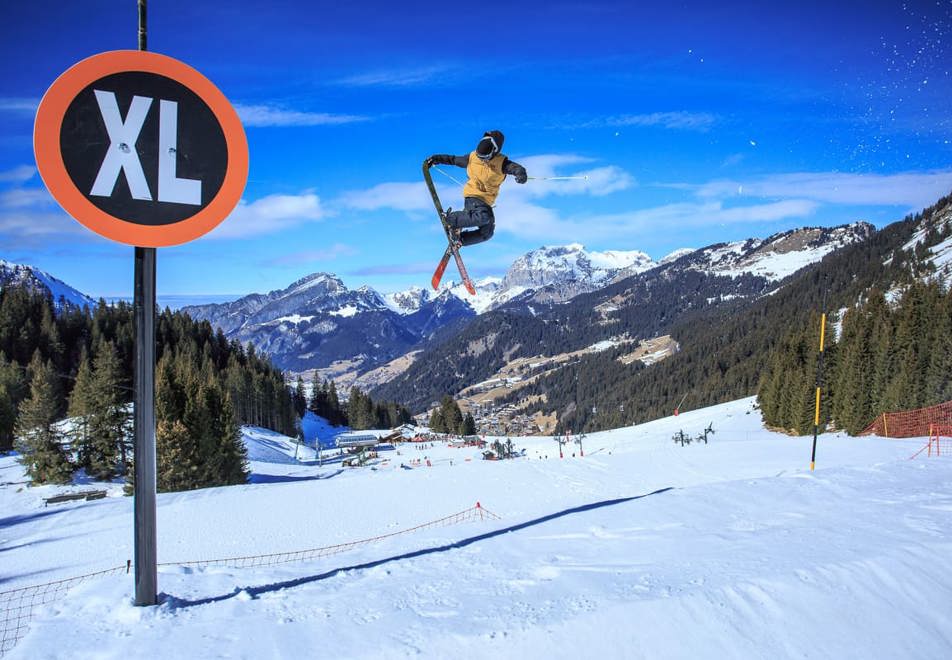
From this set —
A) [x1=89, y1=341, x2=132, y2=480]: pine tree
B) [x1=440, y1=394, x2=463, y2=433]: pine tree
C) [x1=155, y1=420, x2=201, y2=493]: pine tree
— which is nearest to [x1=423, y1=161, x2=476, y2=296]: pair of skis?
[x1=155, y1=420, x2=201, y2=493]: pine tree

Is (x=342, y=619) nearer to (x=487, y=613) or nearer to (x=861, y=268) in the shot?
(x=487, y=613)

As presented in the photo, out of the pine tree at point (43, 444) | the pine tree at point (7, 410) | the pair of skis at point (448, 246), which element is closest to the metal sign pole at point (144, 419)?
the pair of skis at point (448, 246)

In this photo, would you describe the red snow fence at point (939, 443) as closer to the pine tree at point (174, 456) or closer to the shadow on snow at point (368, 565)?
the shadow on snow at point (368, 565)

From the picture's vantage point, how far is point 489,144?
6559 mm

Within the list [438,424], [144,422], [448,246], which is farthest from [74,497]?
[438,424]

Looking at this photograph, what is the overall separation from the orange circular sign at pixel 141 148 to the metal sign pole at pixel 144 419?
1.28 ft

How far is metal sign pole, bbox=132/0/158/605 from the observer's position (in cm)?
380

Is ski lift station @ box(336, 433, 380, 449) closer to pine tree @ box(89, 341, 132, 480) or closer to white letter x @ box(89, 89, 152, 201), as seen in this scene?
pine tree @ box(89, 341, 132, 480)

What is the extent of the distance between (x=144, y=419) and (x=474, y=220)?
4.98 meters

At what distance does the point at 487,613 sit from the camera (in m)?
3.89

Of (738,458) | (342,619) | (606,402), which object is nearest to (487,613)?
(342,619)

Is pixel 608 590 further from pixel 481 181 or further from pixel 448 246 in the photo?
pixel 448 246

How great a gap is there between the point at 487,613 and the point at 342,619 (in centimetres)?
106

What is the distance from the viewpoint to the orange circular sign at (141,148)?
3311 millimetres
